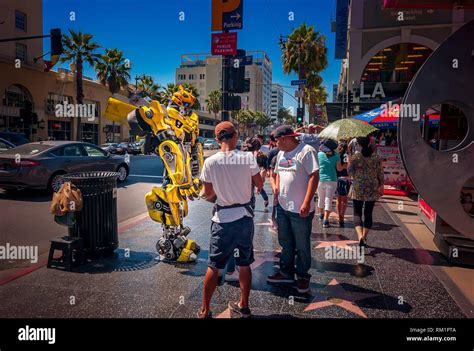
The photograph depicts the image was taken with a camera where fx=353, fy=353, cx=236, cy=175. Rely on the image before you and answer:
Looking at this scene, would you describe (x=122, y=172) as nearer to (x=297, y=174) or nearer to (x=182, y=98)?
(x=182, y=98)

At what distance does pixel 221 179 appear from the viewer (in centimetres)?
343

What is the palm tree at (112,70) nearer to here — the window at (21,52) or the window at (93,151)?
the window at (21,52)

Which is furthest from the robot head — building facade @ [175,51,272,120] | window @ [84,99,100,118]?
building facade @ [175,51,272,120]

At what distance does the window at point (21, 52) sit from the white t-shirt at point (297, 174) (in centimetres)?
3388

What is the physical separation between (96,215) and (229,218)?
2.54 meters

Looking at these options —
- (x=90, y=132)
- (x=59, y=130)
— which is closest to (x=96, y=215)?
(x=59, y=130)

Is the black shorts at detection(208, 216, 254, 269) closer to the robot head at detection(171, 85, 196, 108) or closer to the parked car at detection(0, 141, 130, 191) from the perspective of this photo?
the robot head at detection(171, 85, 196, 108)

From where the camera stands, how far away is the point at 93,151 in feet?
38.4

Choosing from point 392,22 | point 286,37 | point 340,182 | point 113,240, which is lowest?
point 113,240

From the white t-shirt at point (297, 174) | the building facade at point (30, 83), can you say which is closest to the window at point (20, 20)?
the building facade at point (30, 83)

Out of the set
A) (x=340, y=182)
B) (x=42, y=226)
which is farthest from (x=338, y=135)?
(x=42, y=226)

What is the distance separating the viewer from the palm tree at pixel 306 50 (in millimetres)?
Result: 31062
